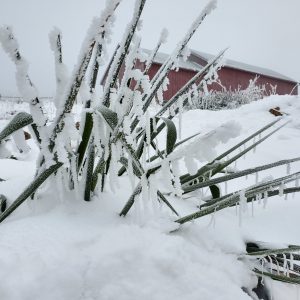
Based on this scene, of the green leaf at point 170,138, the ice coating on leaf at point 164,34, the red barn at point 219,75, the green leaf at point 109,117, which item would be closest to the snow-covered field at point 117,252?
the green leaf at point 170,138

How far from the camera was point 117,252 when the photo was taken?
59 centimetres

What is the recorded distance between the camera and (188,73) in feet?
47.9

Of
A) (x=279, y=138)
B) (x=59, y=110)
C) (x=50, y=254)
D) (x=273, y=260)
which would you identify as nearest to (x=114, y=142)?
(x=59, y=110)

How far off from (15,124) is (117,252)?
0.33 m

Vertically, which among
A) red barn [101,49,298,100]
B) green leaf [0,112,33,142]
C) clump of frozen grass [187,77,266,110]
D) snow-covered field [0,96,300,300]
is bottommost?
snow-covered field [0,96,300,300]

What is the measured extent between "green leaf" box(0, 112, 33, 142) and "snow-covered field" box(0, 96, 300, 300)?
0.21 m

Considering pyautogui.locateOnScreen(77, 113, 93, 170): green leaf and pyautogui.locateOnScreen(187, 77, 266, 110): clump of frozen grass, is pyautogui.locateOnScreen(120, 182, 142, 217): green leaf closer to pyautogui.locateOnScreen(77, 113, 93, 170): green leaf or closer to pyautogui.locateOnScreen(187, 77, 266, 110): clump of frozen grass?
pyautogui.locateOnScreen(77, 113, 93, 170): green leaf

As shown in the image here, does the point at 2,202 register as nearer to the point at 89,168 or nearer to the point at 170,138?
the point at 89,168

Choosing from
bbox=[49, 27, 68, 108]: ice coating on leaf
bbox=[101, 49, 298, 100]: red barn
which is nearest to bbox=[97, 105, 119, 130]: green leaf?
bbox=[49, 27, 68, 108]: ice coating on leaf

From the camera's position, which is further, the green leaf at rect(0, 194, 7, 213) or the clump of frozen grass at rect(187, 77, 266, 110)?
the clump of frozen grass at rect(187, 77, 266, 110)

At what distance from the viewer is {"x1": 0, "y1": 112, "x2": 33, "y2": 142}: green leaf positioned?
22.9 inches

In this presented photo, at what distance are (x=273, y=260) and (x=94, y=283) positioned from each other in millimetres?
496

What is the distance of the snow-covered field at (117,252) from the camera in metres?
0.52

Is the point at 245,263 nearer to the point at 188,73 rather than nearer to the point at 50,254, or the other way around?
the point at 50,254
